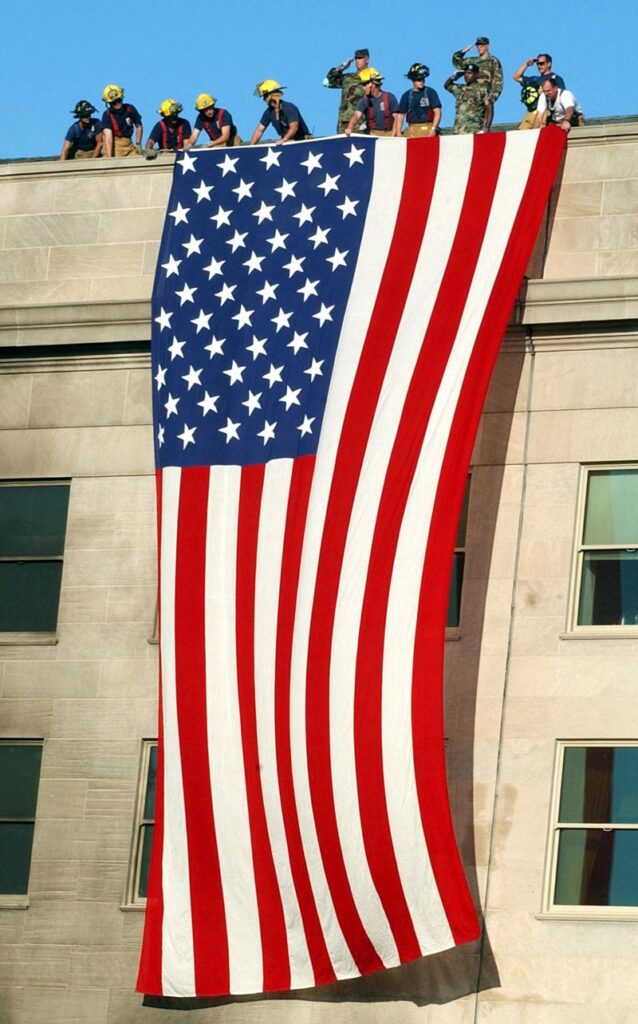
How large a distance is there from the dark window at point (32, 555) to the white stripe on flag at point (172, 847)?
260cm

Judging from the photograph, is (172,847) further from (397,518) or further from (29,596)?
(397,518)

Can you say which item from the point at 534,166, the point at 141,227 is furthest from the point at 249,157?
the point at 534,166

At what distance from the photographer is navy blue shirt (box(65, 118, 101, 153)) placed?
36688 mm

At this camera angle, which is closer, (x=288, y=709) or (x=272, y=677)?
(x=288, y=709)

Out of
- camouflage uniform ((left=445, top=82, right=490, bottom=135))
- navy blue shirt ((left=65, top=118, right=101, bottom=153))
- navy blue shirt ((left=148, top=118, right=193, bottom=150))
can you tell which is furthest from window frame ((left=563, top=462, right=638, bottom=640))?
navy blue shirt ((left=65, top=118, right=101, bottom=153))

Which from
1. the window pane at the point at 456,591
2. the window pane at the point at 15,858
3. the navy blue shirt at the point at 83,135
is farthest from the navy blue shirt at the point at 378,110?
the window pane at the point at 15,858

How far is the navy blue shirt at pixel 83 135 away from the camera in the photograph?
36.7 m

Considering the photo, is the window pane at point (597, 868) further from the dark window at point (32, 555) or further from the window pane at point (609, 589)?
the dark window at point (32, 555)

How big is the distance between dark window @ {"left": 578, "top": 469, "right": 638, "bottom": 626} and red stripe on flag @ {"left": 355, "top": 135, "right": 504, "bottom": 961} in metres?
2.65

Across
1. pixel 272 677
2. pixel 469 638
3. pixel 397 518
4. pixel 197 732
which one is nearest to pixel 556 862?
pixel 469 638

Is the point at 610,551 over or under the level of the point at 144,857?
over

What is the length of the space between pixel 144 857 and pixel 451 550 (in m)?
6.15

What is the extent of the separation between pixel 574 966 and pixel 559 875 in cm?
127

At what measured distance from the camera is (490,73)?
34625 mm
